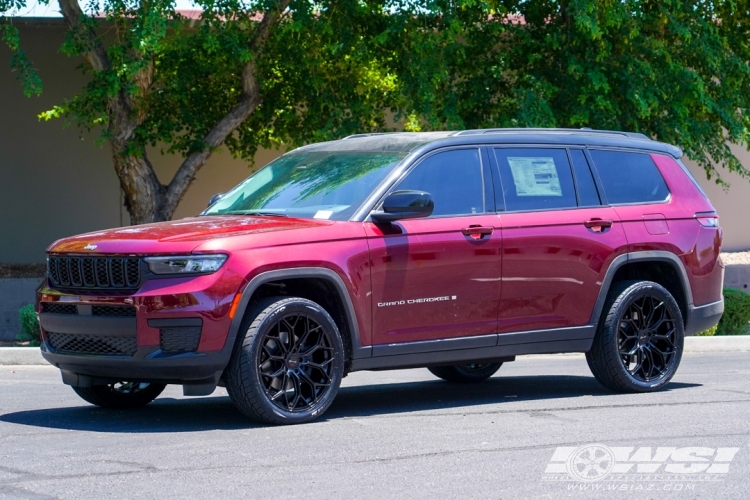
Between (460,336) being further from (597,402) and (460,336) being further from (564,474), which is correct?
(564,474)

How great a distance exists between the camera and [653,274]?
9.36 meters

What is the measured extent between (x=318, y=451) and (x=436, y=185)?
7.96 feet

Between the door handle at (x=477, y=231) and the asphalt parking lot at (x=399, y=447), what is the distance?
123 centimetres

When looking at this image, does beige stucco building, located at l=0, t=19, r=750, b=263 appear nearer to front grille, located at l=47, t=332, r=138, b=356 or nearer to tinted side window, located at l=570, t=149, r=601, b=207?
tinted side window, located at l=570, t=149, r=601, b=207

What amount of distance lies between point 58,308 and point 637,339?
439cm

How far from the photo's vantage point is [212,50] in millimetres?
14336

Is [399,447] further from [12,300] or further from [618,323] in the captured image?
[12,300]

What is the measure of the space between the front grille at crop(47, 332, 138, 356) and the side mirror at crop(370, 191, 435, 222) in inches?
71.3

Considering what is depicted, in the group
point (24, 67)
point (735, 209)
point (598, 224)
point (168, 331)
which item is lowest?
point (735, 209)

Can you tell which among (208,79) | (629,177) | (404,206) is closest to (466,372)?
(629,177)

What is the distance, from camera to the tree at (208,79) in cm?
1423

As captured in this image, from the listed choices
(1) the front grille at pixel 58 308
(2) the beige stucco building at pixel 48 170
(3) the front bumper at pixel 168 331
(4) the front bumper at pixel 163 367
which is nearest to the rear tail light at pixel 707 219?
(3) the front bumper at pixel 168 331

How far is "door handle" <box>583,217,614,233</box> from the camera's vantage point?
28.2 feet

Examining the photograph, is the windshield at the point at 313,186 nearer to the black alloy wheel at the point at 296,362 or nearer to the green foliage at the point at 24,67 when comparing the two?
the black alloy wheel at the point at 296,362
